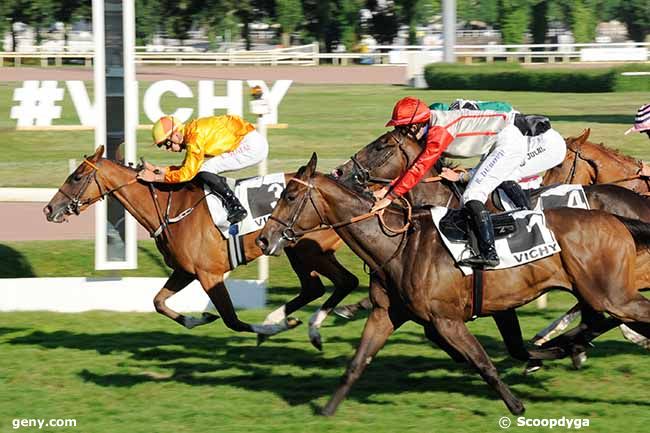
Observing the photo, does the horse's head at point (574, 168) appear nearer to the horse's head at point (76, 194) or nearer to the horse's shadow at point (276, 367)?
the horse's shadow at point (276, 367)

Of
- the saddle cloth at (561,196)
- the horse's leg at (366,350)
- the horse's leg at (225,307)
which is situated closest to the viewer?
the horse's leg at (366,350)

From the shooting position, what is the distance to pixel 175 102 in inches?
1175

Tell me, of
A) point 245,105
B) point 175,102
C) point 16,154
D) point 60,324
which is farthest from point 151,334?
point 175,102

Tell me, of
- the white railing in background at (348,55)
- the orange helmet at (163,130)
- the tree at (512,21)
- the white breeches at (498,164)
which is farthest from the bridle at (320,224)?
the tree at (512,21)

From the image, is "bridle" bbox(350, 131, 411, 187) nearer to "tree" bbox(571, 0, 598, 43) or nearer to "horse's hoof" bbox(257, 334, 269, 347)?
"horse's hoof" bbox(257, 334, 269, 347)

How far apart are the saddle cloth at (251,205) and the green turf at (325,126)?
9.50 m

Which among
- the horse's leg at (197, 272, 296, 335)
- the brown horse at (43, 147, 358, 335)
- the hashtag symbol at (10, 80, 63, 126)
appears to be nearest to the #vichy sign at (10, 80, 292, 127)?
the hashtag symbol at (10, 80, 63, 126)

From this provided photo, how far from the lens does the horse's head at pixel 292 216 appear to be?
6570 mm

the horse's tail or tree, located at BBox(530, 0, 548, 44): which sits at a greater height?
tree, located at BBox(530, 0, 548, 44)

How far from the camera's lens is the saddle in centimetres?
664

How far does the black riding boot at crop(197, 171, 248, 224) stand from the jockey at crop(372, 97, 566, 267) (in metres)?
1.42

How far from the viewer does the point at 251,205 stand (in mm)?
8453

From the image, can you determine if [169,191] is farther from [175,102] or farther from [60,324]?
[175,102]

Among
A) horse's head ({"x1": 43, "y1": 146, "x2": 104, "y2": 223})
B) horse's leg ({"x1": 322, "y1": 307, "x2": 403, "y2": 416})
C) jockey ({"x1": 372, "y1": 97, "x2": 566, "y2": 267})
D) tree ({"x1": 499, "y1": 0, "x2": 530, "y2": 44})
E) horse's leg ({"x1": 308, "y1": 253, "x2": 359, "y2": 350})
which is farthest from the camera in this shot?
tree ({"x1": 499, "y1": 0, "x2": 530, "y2": 44})
